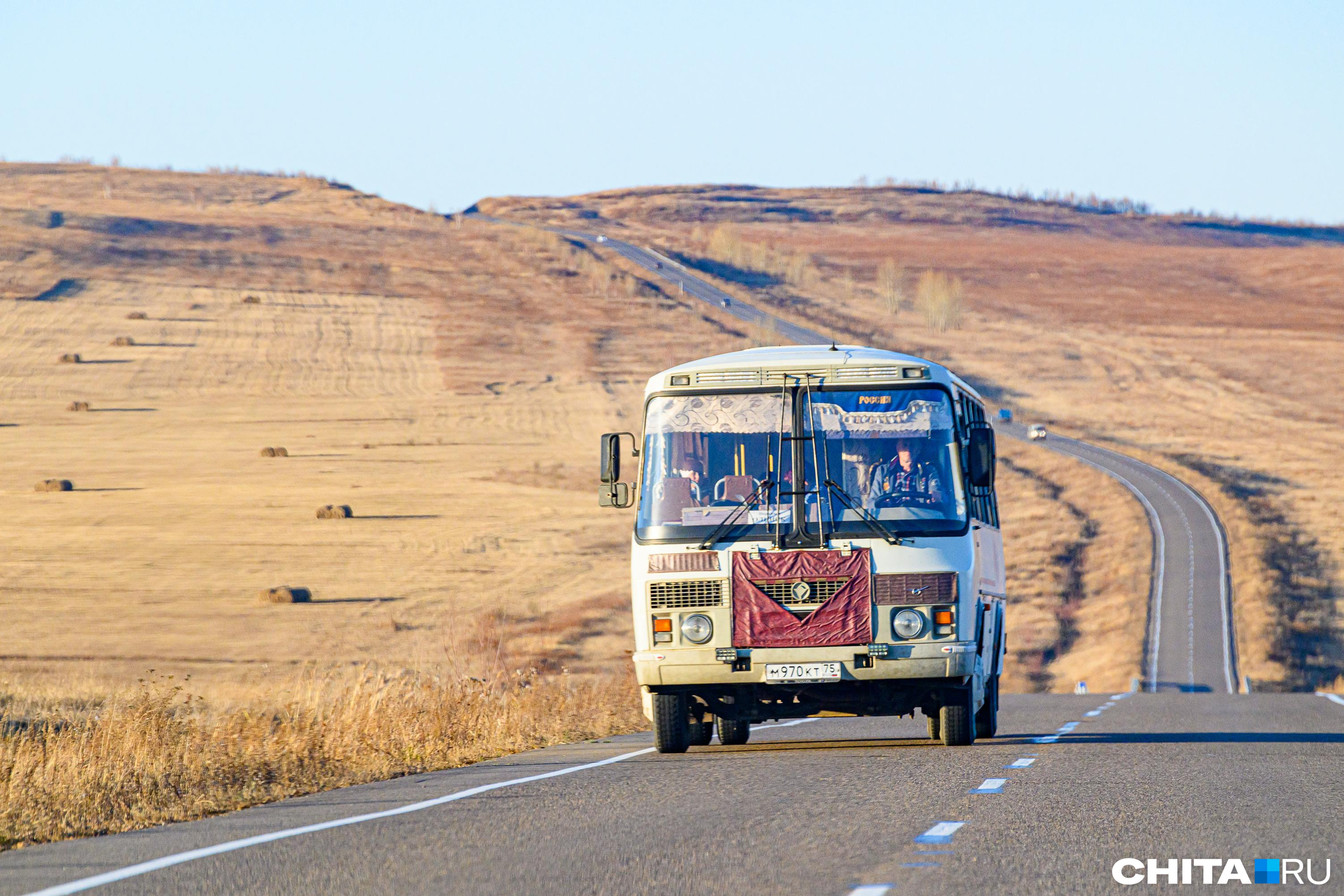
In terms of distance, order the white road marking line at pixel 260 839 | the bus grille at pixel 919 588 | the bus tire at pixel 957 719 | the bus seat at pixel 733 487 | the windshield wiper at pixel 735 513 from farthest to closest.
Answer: the bus tire at pixel 957 719 → the bus seat at pixel 733 487 → the windshield wiper at pixel 735 513 → the bus grille at pixel 919 588 → the white road marking line at pixel 260 839

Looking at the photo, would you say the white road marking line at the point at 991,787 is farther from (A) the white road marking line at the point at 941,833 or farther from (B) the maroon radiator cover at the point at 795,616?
(B) the maroon radiator cover at the point at 795,616

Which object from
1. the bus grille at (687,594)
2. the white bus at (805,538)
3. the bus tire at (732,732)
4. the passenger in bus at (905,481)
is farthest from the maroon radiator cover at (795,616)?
the bus tire at (732,732)

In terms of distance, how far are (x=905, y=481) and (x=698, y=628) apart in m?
2.04

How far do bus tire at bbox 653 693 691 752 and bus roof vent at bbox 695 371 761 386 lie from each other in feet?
8.54

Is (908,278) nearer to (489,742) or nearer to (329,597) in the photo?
(329,597)

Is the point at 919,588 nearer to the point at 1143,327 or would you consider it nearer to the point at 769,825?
the point at 769,825

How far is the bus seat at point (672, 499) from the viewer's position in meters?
13.5

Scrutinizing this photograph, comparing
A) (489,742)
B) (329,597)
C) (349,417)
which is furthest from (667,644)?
(349,417)

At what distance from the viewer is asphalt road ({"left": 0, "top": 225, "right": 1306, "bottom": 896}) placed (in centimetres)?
745

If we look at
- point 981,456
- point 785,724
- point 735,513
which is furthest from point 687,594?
point 785,724

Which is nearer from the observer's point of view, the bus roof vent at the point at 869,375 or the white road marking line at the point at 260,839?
the white road marking line at the point at 260,839

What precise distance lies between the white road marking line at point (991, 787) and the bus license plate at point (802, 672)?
189 cm

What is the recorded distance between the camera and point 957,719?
559 inches

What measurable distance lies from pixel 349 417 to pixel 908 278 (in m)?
76.9
